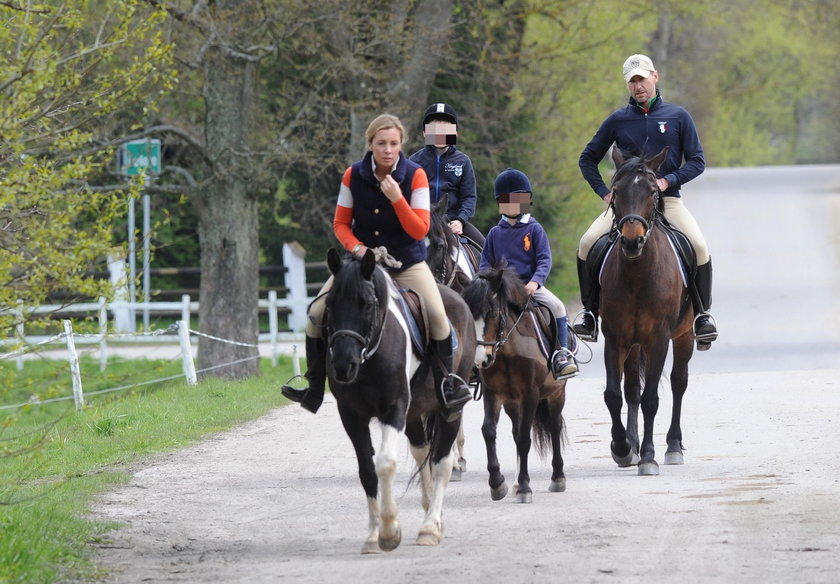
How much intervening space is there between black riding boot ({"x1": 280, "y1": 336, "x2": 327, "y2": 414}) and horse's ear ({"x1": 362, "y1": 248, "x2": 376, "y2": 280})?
708 millimetres

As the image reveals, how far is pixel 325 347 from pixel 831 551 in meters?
3.11

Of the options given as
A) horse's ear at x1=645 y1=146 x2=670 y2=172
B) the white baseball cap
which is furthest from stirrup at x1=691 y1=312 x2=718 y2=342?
the white baseball cap

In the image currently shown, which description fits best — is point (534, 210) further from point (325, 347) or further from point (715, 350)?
point (325, 347)

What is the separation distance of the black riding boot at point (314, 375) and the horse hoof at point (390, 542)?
1.03 meters

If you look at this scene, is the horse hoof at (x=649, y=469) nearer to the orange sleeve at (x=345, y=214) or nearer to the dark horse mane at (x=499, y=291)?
the dark horse mane at (x=499, y=291)

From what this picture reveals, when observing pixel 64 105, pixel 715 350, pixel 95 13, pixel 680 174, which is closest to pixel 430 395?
pixel 64 105

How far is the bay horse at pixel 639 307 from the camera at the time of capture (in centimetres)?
1173

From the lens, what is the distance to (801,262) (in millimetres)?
37156

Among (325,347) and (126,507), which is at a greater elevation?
(325,347)

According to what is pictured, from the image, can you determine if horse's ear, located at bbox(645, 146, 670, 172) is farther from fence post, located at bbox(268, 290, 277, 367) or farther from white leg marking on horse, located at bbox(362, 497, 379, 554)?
fence post, located at bbox(268, 290, 277, 367)

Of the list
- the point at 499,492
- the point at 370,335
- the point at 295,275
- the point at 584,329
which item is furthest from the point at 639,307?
the point at 295,275

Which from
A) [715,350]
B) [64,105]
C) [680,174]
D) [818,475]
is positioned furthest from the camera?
[715,350]

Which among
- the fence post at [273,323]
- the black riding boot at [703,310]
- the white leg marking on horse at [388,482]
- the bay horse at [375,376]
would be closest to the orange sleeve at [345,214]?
the bay horse at [375,376]

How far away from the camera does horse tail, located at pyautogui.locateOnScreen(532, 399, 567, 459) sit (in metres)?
11.3
